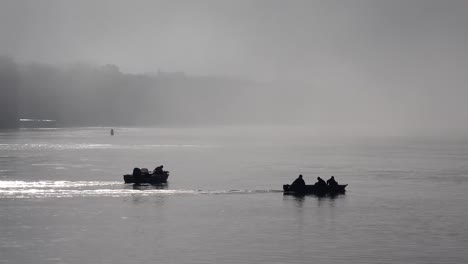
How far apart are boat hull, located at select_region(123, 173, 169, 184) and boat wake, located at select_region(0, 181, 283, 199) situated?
897 millimetres

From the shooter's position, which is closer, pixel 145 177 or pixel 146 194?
pixel 146 194

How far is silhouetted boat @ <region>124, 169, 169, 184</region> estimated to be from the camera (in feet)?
323

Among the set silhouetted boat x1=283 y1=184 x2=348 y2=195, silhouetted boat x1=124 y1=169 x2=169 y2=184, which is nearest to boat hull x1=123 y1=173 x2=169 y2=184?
silhouetted boat x1=124 y1=169 x2=169 y2=184

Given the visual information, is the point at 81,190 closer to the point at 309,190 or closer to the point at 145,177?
the point at 145,177

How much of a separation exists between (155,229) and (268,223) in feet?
33.0

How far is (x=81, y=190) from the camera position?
3693 inches

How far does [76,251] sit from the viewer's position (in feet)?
167

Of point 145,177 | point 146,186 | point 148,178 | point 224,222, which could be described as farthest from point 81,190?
point 224,222

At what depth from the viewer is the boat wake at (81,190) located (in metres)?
88.5

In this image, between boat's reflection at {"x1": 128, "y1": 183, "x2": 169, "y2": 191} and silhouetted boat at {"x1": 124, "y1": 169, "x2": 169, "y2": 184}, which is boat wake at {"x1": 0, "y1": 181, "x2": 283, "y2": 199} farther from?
silhouetted boat at {"x1": 124, "y1": 169, "x2": 169, "y2": 184}

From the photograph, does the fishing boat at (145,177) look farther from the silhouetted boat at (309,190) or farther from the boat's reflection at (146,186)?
the silhouetted boat at (309,190)

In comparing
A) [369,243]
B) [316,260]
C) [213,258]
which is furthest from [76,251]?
[369,243]

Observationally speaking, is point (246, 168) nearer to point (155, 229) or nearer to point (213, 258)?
point (155, 229)

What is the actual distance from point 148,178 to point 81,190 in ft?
32.5
